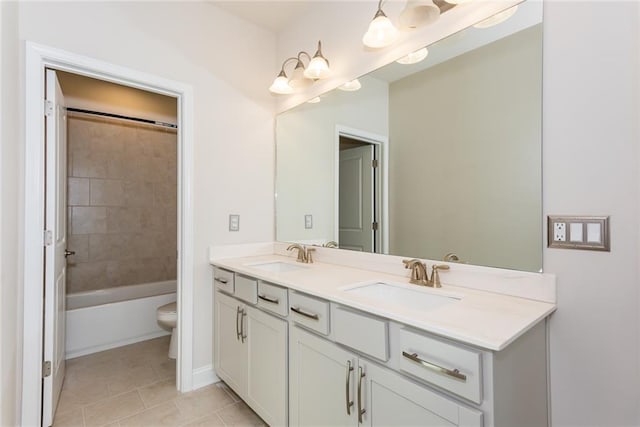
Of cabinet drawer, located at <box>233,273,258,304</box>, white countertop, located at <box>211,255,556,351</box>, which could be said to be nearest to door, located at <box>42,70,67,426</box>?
cabinet drawer, located at <box>233,273,258,304</box>

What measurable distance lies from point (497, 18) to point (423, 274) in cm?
115

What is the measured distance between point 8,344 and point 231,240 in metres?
1.24

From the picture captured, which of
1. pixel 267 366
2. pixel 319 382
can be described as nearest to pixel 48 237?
pixel 267 366

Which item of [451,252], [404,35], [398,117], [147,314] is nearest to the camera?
[451,252]

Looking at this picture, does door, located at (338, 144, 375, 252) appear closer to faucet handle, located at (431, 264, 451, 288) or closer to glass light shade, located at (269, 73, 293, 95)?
faucet handle, located at (431, 264, 451, 288)

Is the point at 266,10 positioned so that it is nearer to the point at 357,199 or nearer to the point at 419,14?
the point at 419,14

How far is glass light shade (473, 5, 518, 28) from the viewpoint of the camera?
4.14ft

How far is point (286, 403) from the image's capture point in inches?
59.0

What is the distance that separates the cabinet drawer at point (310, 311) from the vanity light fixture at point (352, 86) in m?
1.30

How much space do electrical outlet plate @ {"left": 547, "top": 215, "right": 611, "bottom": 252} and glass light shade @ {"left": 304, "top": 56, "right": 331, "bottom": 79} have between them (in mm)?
1505

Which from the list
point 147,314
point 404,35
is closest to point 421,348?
point 404,35

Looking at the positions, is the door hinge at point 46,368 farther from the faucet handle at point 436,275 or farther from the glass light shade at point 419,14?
the glass light shade at point 419,14

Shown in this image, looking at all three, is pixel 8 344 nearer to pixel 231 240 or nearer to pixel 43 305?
pixel 43 305

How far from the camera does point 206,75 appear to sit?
2.20m
